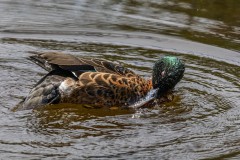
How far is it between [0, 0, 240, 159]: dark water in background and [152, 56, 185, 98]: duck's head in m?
0.25

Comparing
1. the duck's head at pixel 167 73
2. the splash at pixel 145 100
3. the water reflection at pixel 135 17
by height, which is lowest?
the splash at pixel 145 100

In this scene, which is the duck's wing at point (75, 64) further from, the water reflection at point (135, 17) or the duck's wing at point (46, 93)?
the water reflection at point (135, 17)

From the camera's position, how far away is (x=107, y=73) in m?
7.65

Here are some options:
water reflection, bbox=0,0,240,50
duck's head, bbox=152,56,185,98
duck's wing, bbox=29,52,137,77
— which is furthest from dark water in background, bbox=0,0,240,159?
duck's wing, bbox=29,52,137,77

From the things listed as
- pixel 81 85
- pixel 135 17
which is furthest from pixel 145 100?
pixel 135 17

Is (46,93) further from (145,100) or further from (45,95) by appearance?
(145,100)

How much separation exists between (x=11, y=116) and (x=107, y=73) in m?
1.12

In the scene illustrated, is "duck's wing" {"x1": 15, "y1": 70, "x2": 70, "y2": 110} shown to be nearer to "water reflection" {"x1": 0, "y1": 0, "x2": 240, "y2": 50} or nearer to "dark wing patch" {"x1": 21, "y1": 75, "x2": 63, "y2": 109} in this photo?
"dark wing patch" {"x1": 21, "y1": 75, "x2": 63, "y2": 109}

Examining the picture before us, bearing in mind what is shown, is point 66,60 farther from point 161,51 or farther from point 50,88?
point 161,51

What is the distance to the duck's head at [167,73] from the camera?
782cm

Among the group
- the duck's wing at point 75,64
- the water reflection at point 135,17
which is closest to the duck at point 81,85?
the duck's wing at point 75,64

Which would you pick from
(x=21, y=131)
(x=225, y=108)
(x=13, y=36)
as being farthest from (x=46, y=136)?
(x=13, y=36)

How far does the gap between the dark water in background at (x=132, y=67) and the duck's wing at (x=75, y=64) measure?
0.44m

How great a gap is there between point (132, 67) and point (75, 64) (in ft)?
5.91
